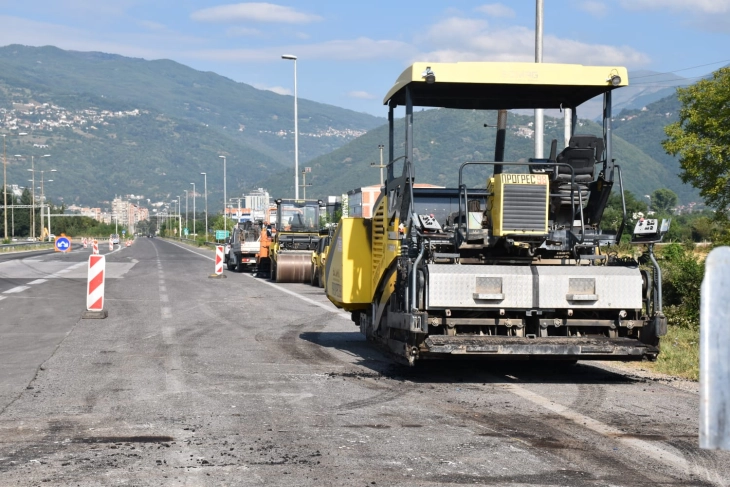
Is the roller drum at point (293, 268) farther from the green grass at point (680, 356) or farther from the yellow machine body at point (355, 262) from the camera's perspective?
the yellow machine body at point (355, 262)

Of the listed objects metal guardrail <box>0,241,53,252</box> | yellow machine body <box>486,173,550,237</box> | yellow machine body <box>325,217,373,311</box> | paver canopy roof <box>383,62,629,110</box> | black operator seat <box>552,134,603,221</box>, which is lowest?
metal guardrail <box>0,241,53,252</box>

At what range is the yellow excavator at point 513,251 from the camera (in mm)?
8945

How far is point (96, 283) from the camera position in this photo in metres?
16.7

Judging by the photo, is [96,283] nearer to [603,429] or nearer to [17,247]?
[603,429]

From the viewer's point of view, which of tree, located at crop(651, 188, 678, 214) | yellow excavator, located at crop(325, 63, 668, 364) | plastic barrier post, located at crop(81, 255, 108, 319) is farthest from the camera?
tree, located at crop(651, 188, 678, 214)

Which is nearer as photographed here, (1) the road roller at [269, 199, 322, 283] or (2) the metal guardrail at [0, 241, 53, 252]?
(1) the road roller at [269, 199, 322, 283]

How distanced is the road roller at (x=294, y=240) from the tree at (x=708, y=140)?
1123 centimetres

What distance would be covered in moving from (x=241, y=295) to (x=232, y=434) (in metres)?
16.2

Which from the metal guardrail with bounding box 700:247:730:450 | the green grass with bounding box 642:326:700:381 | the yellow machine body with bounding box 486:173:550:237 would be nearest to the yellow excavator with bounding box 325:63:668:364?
the yellow machine body with bounding box 486:173:550:237

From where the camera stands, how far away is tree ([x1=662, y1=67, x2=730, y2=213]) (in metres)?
25.1

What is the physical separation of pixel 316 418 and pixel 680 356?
Answer: 18.0 feet

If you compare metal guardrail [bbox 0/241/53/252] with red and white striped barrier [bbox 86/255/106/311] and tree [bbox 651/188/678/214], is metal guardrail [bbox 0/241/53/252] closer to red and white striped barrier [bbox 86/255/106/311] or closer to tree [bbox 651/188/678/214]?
red and white striped barrier [bbox 86/255/106/311]

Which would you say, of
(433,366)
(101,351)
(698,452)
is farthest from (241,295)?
(698,452)

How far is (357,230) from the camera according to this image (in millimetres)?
11320
